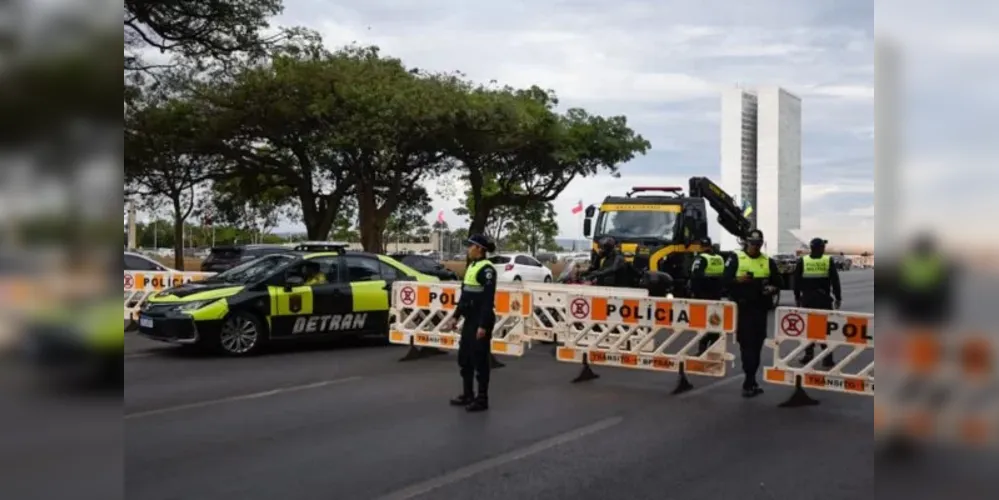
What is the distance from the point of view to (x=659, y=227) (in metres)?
20.3

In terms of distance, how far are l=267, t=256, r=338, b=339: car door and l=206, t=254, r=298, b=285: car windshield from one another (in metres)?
0.25

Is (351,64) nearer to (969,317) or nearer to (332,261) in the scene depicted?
(332,261)

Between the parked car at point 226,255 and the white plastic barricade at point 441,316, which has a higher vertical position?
the parked car at point 226,255

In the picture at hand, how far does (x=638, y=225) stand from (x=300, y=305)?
10.1 m

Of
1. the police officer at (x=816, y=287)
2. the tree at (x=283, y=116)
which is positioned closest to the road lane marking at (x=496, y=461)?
the police officer at (x=816, y=287)

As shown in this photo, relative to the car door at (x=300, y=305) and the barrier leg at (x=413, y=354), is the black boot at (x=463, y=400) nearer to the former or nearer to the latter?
the barrier leg at (x=413, y=354)

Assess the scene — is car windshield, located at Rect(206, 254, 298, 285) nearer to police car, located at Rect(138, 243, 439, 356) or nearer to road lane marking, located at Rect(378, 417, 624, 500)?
police car, located at Rect(138, 243, 439, 356)

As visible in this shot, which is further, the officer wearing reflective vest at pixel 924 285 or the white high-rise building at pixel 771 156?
the white high-rise building at pixel 771 156

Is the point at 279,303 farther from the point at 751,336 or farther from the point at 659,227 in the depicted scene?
the point at 659,227

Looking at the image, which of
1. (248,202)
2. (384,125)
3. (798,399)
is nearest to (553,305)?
(798,399)

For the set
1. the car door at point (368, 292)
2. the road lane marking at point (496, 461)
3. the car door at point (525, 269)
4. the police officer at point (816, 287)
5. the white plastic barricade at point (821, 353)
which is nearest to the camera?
the road lane marking at point (496, 461)

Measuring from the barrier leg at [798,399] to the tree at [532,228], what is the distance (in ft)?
104

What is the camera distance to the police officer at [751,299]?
931cm

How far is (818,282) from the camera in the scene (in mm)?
10961
